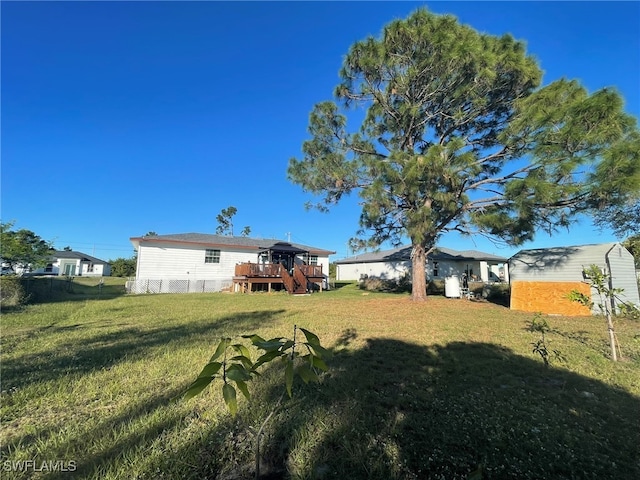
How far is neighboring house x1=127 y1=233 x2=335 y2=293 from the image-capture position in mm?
18422

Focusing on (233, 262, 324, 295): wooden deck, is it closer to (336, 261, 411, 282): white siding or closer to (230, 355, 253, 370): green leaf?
(336, 261, 411, 282): white siding

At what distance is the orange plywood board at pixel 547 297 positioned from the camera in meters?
10.2

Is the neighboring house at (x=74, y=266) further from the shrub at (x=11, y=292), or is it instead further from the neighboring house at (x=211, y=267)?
the shrub at (x=11, y=292)

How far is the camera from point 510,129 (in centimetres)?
978

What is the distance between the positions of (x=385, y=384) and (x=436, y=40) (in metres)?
10.8

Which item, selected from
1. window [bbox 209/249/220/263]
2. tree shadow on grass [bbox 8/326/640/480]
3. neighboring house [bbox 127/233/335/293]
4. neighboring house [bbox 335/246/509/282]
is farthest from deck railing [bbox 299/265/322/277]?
tree shadow on grass [bbox 8/326/640/480]

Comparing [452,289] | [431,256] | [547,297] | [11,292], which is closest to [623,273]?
[547,297]

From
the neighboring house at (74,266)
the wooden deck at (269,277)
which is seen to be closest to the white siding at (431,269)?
the wooden deck at (269,277)

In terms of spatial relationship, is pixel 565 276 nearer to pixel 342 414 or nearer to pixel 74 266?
pixel 342 414

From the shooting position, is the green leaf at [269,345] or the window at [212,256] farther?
the window at [212,256]

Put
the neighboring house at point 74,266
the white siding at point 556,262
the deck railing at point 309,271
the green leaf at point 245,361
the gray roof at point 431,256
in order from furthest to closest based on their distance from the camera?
1. the neighboring house at point 74,266
2. the gray roof at point 431,256
3. the deck railing at point 309,271
4. the white siding at point 556,262
5. the green leaf at point 245,361

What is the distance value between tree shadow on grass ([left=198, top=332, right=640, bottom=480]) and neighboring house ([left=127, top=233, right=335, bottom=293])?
605 inches

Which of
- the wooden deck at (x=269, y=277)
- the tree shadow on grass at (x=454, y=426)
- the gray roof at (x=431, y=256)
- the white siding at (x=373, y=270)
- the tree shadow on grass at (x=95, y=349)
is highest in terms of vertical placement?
the gray roof at (x=431, y=256)

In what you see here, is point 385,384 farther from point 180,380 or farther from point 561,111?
point 561,111
